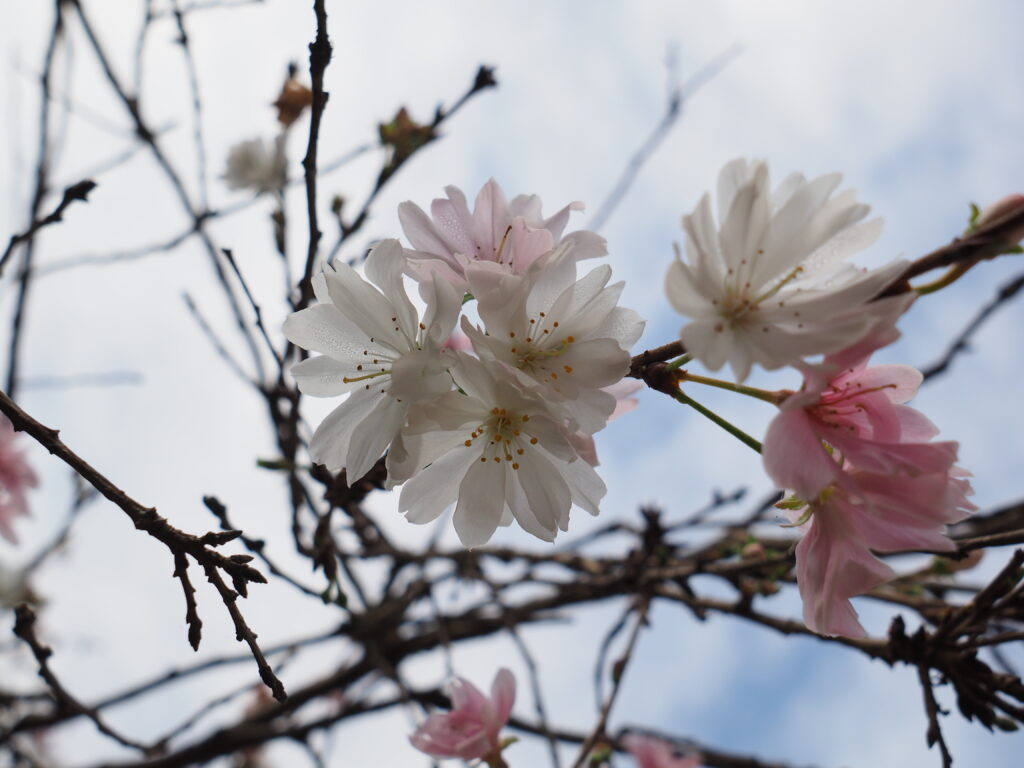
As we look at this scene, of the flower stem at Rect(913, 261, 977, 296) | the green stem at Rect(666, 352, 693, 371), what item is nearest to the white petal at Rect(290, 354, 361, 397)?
the green stem at Rect(666, 352, 693, 371)

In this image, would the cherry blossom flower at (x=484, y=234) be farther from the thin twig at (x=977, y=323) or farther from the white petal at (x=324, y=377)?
the thin twig at (x=977, y=323)

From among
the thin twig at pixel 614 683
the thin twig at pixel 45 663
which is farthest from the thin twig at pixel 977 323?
the thin twig at pixel 45 663

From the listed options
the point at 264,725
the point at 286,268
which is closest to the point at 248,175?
the point at 286,268

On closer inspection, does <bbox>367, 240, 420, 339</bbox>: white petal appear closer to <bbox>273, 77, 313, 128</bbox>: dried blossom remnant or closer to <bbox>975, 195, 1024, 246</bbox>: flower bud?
<bbox>975, 195, 1024, 246</bbox>: flower bud

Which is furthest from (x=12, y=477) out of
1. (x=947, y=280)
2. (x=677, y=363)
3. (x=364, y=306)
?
(x=947, y=280)

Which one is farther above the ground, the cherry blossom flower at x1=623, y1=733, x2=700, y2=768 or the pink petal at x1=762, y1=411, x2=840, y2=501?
the cherry blossom flower at x1=623, y1=733, x2=700, y2=768

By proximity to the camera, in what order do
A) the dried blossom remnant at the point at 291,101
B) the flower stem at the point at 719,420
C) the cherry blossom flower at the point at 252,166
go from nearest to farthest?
1. the flower stem at the point at 719,420
2. the dried blossom remnant at the point at 291,101
3. the cherry blossom flower at the point at 252,166

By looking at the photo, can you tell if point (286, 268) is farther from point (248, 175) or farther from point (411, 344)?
point (248, 175)
